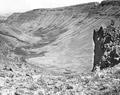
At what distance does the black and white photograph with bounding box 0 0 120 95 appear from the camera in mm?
14125

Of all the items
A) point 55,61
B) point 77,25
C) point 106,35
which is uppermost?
point 77,25

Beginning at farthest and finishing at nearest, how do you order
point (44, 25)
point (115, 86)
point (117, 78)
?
point (44, 25)
point (117, 78)
point (115, 86)

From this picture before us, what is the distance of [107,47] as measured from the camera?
28078mm

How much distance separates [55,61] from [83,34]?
1313 inches

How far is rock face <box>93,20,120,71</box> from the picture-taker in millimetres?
25094

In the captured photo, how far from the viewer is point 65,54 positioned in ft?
271

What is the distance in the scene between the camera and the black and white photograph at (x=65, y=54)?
46.3 ft

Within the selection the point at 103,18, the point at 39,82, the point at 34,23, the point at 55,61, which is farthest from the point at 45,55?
the point at 34,23

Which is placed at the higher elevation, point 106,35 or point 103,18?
point 103,18

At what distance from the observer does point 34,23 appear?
17375cm

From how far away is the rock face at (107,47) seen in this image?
25.1 meters

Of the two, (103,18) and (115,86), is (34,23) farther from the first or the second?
(115,86)

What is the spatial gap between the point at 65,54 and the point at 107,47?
180ft

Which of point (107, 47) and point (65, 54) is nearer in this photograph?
point (107, 47)
